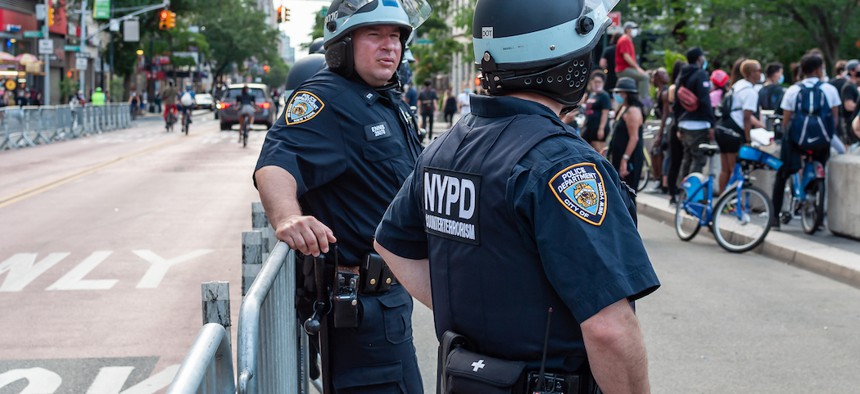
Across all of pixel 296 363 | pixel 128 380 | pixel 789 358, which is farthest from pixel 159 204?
pixel 296 363

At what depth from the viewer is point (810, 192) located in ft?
40.6

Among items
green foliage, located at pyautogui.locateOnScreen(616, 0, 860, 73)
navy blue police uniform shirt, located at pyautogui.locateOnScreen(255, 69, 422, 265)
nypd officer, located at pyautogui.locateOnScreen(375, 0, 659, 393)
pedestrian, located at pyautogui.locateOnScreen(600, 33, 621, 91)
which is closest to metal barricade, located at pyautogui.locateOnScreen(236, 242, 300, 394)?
navy blue police uniform shirt, located at pyautogui.locateOnScreen(255, 69, 422, 265)

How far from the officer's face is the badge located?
0.21 m

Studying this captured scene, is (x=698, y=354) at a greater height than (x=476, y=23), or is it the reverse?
(x=476, y=23)

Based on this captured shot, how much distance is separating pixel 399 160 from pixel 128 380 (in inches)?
122

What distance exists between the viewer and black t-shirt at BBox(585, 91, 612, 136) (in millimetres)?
14539

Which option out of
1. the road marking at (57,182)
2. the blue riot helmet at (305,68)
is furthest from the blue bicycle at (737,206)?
the road marking at (57,182)

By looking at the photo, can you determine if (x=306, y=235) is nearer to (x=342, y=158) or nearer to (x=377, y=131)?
(x=342, y=158)

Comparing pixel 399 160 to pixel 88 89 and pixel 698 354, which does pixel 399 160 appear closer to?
A: pixel 698 354

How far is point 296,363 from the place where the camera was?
4.34 m

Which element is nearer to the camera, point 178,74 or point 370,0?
point 370,0

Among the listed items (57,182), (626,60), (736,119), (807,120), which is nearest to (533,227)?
(807,120)

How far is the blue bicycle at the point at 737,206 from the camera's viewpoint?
11484 mm

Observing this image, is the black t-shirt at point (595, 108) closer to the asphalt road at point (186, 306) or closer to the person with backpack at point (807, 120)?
the asphalt road at point (186, 306)
